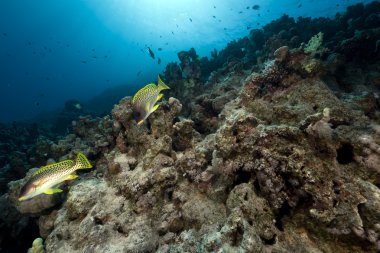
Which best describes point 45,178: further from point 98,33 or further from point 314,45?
point 98,33

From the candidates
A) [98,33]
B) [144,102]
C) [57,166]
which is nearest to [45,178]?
[57,166]

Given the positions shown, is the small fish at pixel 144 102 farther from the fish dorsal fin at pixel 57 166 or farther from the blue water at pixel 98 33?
the blue water at pixel 98 33

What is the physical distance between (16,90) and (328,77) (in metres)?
171

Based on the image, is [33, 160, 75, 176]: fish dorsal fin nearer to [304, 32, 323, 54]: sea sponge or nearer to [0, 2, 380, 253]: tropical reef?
[0, 2, 380, 253]: tropical reef

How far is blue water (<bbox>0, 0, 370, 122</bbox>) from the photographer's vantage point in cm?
6103

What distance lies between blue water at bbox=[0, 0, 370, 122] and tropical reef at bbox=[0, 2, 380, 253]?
42.1 m

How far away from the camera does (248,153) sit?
3.02 m

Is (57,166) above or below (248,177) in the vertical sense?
above

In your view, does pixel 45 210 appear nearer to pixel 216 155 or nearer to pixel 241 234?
pixel 216 155

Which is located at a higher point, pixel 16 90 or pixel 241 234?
pixel 16 90

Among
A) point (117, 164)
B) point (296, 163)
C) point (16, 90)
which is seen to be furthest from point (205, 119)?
point (16, 90)

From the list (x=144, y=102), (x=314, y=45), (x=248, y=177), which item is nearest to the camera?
(x=248, y=177)

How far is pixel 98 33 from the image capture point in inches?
5418

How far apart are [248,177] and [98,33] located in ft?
517
